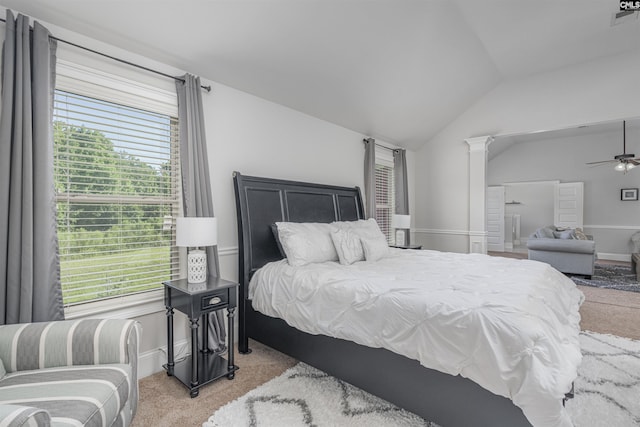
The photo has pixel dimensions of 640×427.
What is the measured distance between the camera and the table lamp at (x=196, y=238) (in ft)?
7.21

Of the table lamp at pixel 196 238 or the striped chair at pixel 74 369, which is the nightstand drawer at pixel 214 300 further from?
the striped chair at pixel 74 369

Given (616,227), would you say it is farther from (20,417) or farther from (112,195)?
(20,417)

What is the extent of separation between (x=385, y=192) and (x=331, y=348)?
11.9ft

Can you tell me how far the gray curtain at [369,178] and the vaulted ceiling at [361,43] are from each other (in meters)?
0.24

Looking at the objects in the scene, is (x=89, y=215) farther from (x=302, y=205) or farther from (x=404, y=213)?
(x=404, y=213)

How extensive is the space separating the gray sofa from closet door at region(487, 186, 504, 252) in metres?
2.82

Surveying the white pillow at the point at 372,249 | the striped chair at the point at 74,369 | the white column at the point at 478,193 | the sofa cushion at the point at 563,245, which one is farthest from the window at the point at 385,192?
the striped chair at the point at 74,369

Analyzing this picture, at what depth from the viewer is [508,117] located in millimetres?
4906

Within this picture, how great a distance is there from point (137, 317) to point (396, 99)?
12.5 feet

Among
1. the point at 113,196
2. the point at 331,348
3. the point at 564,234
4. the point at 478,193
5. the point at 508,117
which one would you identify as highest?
the point at 508,117

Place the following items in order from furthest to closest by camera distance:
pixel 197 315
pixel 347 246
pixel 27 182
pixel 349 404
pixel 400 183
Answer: pixel 400 183
pixel 347 246
pixel 197 315
pixel 349 404
pixel 27 182

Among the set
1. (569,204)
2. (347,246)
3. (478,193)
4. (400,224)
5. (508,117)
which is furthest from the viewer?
(569,204)

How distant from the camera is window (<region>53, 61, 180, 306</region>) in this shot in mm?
2080

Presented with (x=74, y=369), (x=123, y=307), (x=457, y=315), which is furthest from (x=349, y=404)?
(x=123, y=307)
